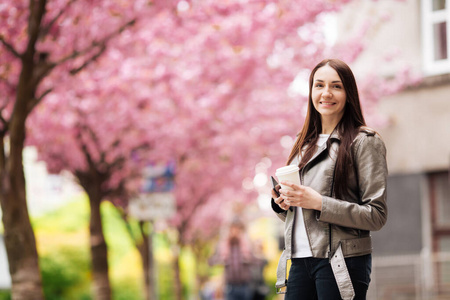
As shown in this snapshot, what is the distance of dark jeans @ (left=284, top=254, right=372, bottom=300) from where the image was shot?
3.60m

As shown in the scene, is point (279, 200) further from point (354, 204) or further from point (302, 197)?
point (354, 204)

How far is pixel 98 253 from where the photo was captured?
12.3m

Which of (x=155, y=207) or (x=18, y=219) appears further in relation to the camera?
(x=155, y=207)

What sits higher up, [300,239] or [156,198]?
[156,198]

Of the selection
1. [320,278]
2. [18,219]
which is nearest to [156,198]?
[18,219]

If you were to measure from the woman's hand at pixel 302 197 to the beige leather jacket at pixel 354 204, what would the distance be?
0.04m

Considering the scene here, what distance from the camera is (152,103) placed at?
1291cm

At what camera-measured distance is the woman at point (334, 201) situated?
3.57 m

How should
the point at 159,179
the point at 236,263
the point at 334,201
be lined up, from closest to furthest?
1. the point at 334,201
2. the point at 236,263
3. the point at 159,179

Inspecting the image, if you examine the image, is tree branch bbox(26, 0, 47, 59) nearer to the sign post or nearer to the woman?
the woman

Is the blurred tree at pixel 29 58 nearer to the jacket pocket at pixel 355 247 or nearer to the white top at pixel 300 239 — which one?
the white top at pixel 300 239

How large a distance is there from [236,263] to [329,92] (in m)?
7.68

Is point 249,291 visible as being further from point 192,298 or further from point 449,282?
point 192,298

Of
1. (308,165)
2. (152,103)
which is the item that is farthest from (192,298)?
(308,165)
